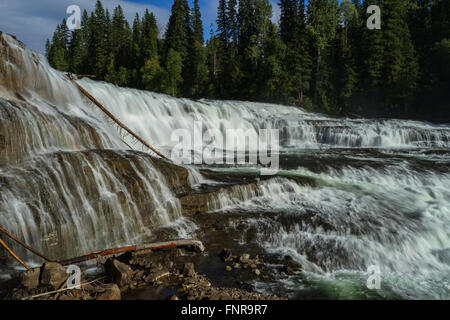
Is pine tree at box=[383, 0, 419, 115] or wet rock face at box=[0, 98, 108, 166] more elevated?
pine tree at box=[383, 0, 419, 115]

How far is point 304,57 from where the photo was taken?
36062mm

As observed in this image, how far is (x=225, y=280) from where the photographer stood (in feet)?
14.8

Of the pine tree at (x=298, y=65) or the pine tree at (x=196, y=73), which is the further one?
the pine tree at (x=196, y=73)

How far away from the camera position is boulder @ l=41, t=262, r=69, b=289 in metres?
3.55

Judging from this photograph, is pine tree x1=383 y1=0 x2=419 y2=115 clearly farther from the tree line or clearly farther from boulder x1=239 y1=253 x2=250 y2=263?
boulder x1=239 y1=253 x2=250 y2=263

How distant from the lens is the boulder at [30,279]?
11.6 feet

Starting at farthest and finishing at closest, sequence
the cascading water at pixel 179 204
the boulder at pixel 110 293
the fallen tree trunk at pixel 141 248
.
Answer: the cascading water at pixel 179 204 < the fallen tree trunk at pixel 141 248 < the boulder at pixel 110 293

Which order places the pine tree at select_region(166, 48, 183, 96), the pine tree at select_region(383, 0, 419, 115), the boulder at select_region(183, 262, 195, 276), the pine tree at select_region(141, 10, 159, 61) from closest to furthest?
the boulder at select_region(183, 262, 195, 276) < the pine tree at select_region(383, 0, 419, 115) < the pine tree at select_region(166, 48, 183, 96) < the pine tree at select_region(141, 10, 159, 61)

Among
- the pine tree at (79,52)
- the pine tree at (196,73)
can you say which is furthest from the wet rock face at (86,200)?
the pine tree at (79,52)

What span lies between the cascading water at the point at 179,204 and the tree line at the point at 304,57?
80.5 feet

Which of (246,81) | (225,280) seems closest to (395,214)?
(225,280)

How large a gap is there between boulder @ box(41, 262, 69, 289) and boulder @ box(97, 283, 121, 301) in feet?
1.74

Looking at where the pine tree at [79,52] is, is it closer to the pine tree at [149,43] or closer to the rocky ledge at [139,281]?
the pine tree at [149,43]

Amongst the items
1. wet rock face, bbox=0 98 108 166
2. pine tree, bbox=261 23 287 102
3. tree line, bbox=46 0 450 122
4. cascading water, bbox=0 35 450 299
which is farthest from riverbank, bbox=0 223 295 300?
pine tree, bbox=261 23 287 102
